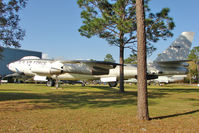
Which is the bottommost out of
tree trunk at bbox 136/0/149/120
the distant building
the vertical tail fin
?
tree trunk at bbox 136/0/149/120

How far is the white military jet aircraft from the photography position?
2412cm

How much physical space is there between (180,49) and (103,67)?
38.2ft

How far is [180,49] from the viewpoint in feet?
84.1

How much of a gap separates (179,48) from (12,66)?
1032 inches

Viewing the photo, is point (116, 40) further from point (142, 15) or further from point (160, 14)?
point (142, 15)

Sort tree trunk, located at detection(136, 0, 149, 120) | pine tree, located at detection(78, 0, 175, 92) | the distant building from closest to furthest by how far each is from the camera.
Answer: tree trunk, located at detection(136, 0, 149, 120) < pine tree, located at detection(78, 0, 175, 92) < the distant building

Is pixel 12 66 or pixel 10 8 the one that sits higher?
pixel 10 8

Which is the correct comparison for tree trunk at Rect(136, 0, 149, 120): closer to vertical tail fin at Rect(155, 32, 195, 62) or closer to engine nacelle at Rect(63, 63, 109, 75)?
engine nacelle at Rect(63, 63, 109, 75)

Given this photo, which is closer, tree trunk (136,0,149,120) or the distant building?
tree trunk (136,0,149,120)

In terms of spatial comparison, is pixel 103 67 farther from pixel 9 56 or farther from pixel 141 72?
pixel 9 56

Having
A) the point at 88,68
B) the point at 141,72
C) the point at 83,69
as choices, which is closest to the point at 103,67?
the point at 88,68

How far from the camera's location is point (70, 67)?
25422 millimetres

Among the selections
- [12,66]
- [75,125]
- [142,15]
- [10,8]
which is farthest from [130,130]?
[12,66]

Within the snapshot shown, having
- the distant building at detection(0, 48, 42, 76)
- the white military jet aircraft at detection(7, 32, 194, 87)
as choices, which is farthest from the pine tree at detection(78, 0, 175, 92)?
the distant building at detection(0, 48, 42, 76)
